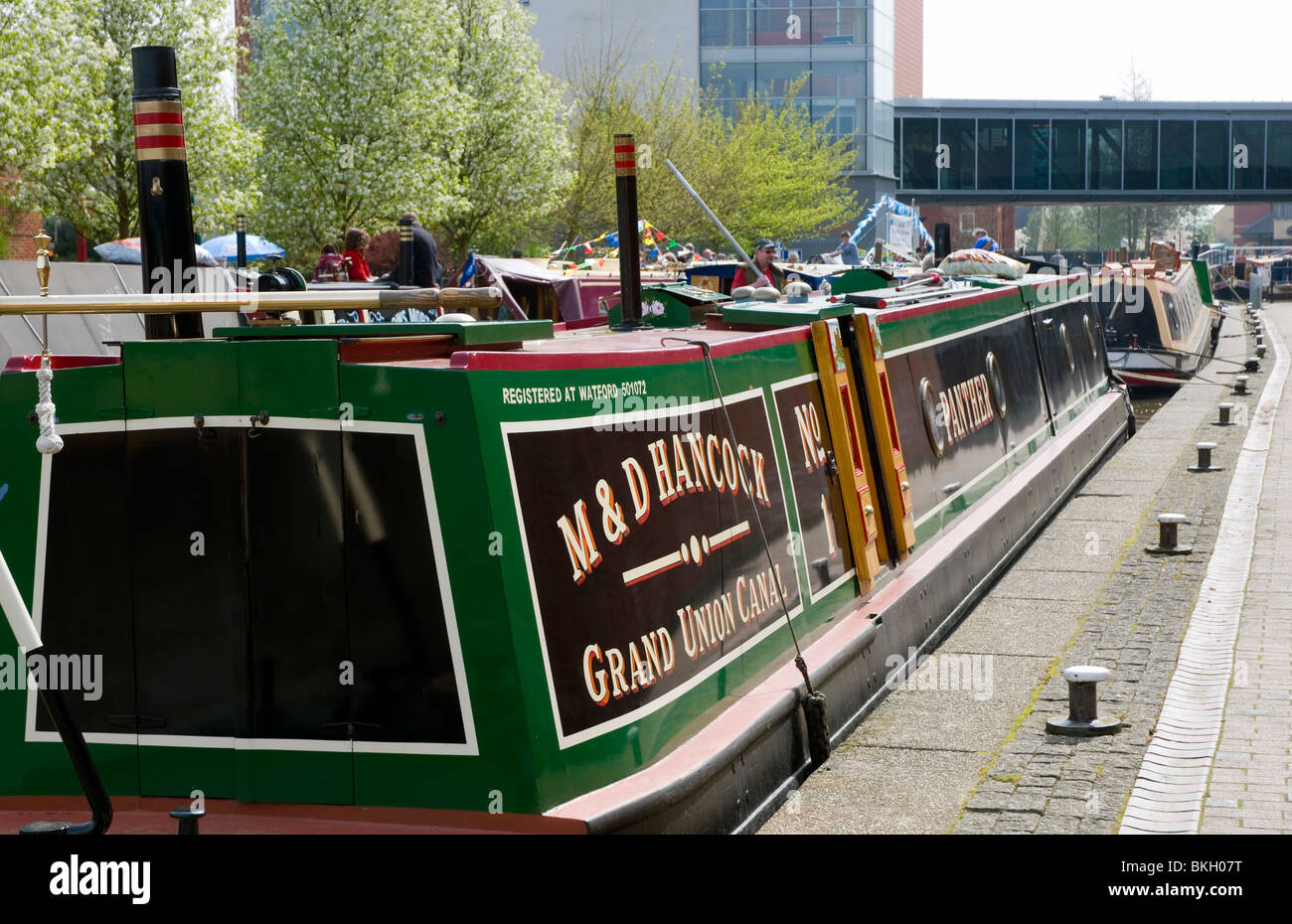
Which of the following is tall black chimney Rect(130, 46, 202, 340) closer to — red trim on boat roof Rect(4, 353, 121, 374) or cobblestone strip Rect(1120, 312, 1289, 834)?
red trim on boat roof Rect(4, 353, 121, 374)

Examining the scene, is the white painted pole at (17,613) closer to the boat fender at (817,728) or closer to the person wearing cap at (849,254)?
the boat fender at (817,728)

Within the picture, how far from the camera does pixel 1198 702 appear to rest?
6.48 m

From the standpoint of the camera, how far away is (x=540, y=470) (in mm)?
4156

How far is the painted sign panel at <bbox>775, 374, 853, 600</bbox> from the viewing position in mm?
6402

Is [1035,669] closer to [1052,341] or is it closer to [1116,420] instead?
[1052,341]

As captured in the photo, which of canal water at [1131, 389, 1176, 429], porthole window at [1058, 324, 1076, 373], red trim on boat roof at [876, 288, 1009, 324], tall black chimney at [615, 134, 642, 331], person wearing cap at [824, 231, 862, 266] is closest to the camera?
tall black chimney at [615, 134, 642, 331]

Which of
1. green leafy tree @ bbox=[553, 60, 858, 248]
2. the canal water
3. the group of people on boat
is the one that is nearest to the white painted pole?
the group of people on boat

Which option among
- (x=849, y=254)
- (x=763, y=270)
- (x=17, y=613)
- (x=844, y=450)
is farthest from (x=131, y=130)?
(x=17, y=613)

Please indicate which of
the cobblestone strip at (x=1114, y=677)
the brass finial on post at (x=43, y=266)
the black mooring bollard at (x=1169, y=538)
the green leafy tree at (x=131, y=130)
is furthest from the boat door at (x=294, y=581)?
the green leafy tree at (x=131, y=130)

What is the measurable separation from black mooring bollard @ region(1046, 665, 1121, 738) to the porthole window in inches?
351

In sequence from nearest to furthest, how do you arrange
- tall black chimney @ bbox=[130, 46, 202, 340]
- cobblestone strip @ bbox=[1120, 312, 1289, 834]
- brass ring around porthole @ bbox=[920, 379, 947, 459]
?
1. tall black chimney @ bbox=[130, 46, 202, 340]
2. cobblestone strip @ bbox=[1120, 312, 1289, 834]
3. brass ring around porthole @ bbox=[920, 379, 947, 459]

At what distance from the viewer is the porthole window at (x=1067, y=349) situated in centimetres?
1462

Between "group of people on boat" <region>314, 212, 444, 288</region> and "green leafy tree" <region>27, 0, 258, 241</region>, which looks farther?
"green leafy tree" <region>27, 0, 258, 241</region>
